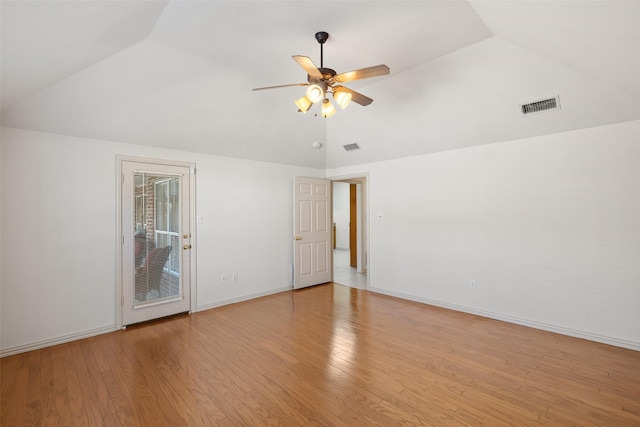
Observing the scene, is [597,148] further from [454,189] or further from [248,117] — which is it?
[248,117]

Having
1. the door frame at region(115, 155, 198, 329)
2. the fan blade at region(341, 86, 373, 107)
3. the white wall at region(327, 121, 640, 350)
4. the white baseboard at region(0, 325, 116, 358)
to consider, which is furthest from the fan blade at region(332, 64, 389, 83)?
the white baseboard at region(0, 325, 116, 358)

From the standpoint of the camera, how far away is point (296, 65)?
3.11m

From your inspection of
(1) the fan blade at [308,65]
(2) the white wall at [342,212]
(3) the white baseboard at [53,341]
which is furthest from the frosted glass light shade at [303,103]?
(2) the white wall at [342,212]

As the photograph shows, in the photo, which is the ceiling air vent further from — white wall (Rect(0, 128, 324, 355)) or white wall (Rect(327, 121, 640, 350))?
white wall (Rect(0, 128, 324, 355))

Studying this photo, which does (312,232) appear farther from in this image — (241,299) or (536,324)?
(536,324)

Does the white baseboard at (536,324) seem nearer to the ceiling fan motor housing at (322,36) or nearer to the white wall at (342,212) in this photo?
the ceiling fan motor housing at (322,36)

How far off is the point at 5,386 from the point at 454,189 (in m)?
5.33

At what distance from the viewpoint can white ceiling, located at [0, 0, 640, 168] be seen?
197 centimetres

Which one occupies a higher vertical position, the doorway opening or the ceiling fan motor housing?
the ceiling fan motor housing

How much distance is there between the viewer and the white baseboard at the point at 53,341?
9.78ft

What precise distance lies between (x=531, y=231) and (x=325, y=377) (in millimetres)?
3076

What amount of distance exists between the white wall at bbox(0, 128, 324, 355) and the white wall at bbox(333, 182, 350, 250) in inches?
271

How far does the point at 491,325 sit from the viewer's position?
3.73m

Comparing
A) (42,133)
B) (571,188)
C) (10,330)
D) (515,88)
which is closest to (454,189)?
(571,188)
